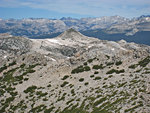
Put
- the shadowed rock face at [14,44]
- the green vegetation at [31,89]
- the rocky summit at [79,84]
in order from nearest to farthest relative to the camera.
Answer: the rocky summit at [79,84], the green vegetation at [31,89], the shadowed rock face at [14,44]

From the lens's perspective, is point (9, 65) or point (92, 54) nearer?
point (92, 54)

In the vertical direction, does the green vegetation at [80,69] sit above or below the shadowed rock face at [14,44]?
above

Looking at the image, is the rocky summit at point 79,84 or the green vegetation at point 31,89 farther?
the green vegetation at point 31,89

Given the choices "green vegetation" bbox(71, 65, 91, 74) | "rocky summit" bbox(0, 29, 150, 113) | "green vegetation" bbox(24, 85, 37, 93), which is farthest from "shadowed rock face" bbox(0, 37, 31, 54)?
"green vegetation" bbox(24, 85, 37, 93)

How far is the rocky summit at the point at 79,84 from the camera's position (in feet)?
82.2

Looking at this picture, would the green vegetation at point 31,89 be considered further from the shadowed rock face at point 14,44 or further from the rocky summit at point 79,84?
the shadowed rock face at point 14,44

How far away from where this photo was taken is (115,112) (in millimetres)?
21312

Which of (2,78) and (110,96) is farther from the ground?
(110,96)

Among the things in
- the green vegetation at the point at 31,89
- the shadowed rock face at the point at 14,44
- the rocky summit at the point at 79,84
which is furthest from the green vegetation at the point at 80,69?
the shadowed rock face at the point at 14,44

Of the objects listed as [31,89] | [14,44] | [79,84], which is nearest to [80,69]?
[79,84]

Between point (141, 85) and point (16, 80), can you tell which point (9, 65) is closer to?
point (16, 80)

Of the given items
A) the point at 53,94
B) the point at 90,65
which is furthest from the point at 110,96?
the point at 90,65

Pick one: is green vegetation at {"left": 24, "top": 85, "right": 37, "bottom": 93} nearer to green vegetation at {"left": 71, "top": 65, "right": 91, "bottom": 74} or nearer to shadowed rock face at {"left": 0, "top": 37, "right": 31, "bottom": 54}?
green vegetation at {"left": 71, "top": 65, "right": 91, "bottom": 74}

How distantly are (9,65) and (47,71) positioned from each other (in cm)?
1813
